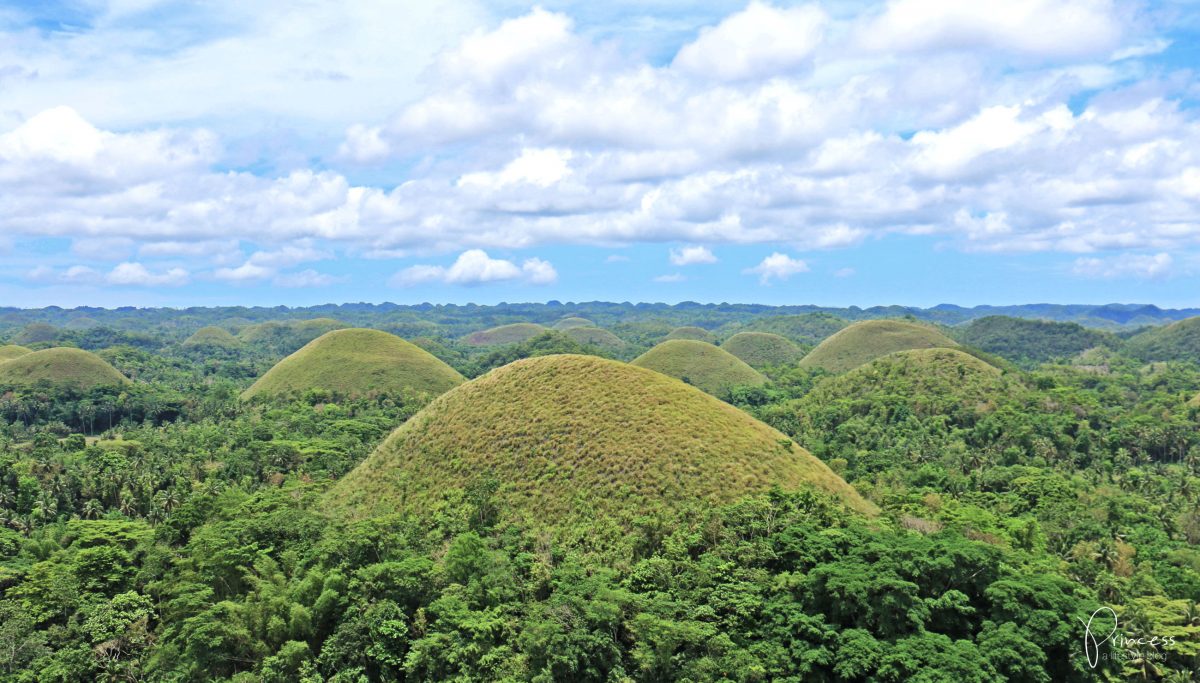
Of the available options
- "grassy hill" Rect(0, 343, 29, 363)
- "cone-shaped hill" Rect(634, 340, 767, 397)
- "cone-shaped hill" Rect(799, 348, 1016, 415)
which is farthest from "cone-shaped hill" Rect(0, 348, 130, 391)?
"cone-shaped hill" Rect(799, 348, 1016, 415)

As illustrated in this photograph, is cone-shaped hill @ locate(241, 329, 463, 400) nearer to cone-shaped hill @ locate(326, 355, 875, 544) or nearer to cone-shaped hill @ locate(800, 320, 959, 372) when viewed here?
cone-shaped hill @ locate(326, 355, 875, 544)

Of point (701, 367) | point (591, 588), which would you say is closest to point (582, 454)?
point (591, 588)

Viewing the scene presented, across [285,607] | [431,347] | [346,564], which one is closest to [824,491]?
[346,564]

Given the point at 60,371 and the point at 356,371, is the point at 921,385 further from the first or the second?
the point at 60,371

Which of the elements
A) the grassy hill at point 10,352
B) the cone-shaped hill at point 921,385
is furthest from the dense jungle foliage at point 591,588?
the grassy hill at point 10,352

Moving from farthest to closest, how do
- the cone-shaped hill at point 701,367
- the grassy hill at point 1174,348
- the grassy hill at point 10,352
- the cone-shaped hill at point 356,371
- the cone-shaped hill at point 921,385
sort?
the grassy hill at point 1174,348, the cone-shaped hill at point 701,367, the grassy hill at point 10,352, the cone-shaped hill at point 356,371, the cone-shaped hill at point 921,385

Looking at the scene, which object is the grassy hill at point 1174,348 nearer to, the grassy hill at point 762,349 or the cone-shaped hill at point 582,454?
the grassy hill at point 762,349
